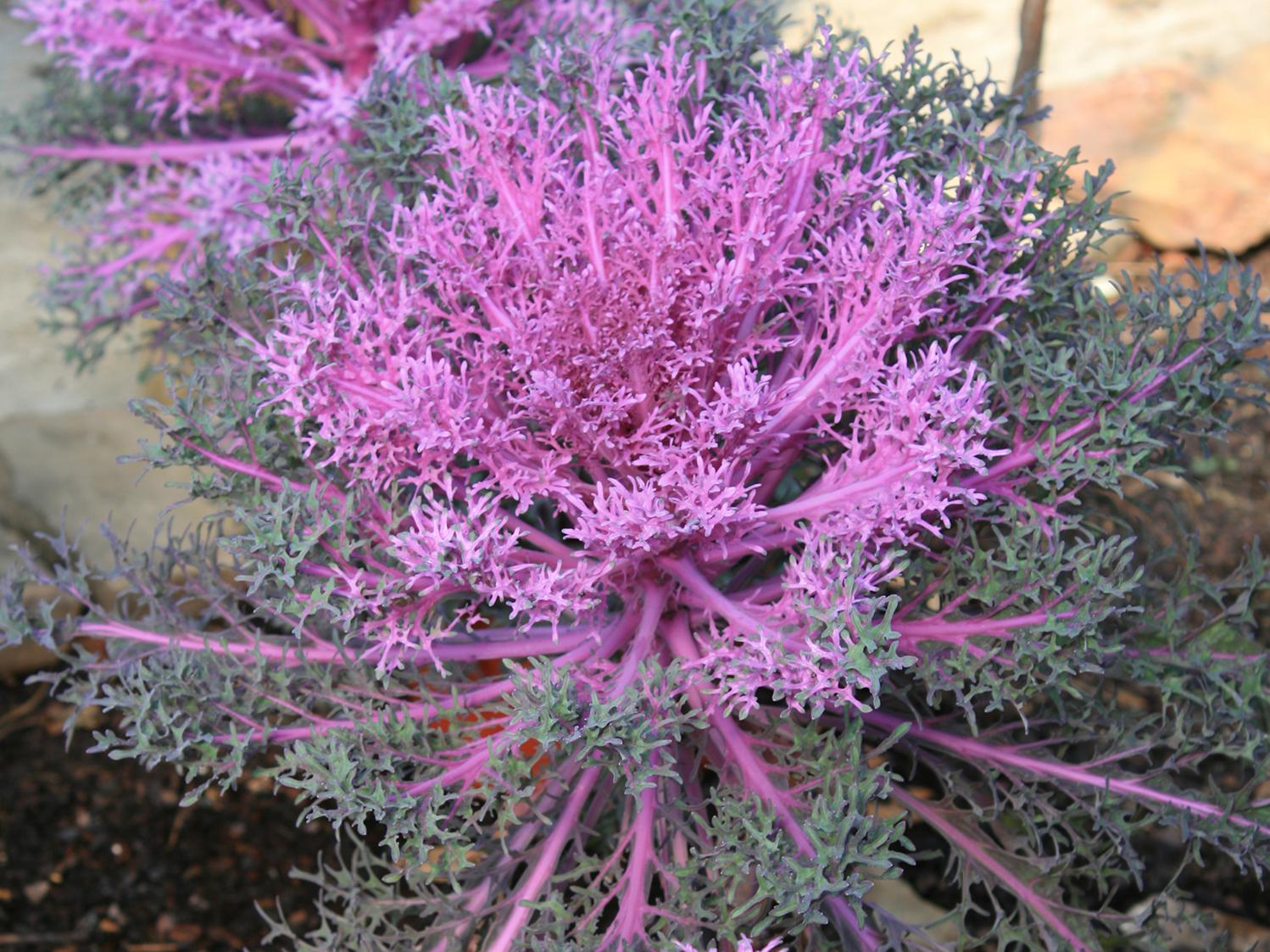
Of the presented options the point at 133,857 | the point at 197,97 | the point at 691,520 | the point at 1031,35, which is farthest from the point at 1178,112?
the point at 133,857

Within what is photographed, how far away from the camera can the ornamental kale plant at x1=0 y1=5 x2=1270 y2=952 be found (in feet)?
3.70

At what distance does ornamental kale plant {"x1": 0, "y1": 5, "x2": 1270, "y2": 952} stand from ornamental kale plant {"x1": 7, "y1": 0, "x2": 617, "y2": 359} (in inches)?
29.7

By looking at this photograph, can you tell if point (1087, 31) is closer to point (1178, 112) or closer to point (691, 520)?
point (1178, 112)

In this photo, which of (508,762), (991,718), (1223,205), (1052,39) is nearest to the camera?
(508,762)

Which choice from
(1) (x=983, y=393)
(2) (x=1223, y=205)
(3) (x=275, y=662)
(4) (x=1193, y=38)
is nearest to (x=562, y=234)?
(1) (x=983, y=393)

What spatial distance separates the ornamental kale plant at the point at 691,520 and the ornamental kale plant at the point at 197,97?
754mm

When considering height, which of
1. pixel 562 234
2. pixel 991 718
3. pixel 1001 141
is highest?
pixel 1001 141

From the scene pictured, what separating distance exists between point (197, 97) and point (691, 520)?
1.62 metres

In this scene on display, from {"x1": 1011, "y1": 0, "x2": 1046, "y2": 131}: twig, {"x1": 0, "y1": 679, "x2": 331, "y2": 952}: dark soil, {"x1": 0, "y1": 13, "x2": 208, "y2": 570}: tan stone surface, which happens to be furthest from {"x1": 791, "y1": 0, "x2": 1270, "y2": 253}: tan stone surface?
{"x1": 0, "y1": 679, "x2": 331, "y2": 952}: dark soil

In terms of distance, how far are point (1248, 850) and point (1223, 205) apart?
2765 millimetres

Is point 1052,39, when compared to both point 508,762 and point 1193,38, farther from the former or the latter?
point 508,762

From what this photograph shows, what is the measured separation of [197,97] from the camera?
2.25 metres

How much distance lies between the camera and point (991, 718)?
5.81 ft

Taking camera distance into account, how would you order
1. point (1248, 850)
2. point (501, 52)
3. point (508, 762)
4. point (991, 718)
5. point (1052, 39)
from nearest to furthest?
point (508, 762)
point (1248, 850)
point (991, 718)
point (501, 52)
point (1052, 39)
